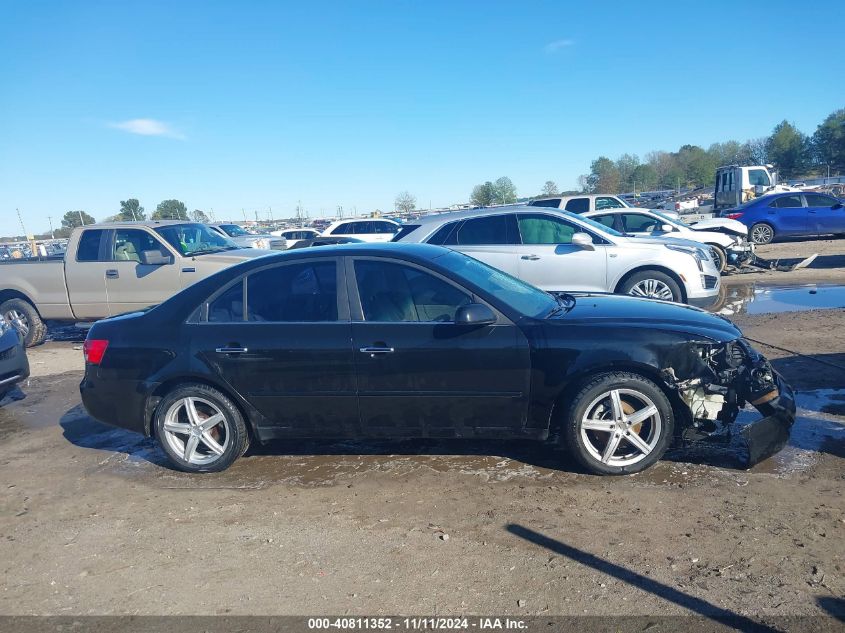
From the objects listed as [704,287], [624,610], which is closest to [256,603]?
[624,610]

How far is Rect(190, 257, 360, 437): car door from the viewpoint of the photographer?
4312 mm

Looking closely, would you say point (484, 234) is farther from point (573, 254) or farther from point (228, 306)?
point (228, 306)

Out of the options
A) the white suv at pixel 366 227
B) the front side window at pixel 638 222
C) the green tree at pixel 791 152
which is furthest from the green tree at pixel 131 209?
the green tree at pixel 791 152

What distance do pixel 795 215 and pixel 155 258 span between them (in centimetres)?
1748

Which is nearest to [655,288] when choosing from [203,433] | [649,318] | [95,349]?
[649,318]

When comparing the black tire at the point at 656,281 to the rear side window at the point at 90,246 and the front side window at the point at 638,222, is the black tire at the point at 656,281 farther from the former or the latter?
the rear side window at the point at 90,246

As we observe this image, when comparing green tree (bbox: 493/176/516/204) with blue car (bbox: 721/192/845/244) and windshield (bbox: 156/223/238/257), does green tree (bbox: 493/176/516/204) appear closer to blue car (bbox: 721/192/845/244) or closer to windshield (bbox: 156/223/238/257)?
blue car (bbox: 721/192/845/244)

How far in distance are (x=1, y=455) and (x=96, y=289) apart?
15.7ft

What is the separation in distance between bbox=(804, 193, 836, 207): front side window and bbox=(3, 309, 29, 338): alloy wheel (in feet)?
65.1

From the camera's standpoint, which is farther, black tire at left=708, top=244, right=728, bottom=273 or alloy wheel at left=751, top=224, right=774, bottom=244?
alloy wheel at left=751, top=224, right=774, bottom=244

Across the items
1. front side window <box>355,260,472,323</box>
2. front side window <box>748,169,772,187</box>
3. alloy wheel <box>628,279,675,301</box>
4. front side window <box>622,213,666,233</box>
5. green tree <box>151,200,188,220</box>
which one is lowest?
alloy wheel <box>628,279,675,301</box>

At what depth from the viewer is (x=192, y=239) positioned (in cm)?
990

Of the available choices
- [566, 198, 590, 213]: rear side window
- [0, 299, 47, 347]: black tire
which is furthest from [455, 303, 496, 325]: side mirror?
[566, 198, 590, 213]: rear side window

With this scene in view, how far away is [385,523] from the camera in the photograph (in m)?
3.72
